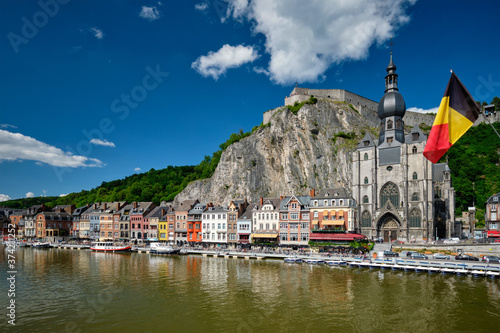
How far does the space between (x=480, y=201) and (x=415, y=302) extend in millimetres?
64583

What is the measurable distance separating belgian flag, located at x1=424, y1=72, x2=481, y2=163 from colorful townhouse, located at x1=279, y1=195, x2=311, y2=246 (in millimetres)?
48897

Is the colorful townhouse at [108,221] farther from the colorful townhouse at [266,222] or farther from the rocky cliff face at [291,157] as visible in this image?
the colorful townhouse at [266,222]

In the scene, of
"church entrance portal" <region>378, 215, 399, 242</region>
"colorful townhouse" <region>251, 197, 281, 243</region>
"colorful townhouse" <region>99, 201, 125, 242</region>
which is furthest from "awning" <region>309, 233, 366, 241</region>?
"colorful townhouse" <region>99, 201, 125, 242</region>

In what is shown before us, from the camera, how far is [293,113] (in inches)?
3868

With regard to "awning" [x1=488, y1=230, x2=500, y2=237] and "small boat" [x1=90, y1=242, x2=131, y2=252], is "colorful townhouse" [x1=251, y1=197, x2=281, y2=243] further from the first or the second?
"awning" [x1=488, y1=230, x2=500, y2=237]

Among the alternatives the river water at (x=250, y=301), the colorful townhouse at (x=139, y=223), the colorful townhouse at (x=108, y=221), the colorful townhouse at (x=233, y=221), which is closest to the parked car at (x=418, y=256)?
the river water at (x=250, y=301)

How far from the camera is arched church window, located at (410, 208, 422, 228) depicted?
60406 mm

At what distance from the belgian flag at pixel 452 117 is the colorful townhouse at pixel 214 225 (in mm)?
58306

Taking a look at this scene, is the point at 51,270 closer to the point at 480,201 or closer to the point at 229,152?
the point at 229,152

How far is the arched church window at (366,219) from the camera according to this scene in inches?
2525

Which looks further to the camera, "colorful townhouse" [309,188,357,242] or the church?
the church

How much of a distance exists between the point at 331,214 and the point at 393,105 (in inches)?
1012

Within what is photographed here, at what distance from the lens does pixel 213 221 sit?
71375mm

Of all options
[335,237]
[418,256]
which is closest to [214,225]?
[335,237]
